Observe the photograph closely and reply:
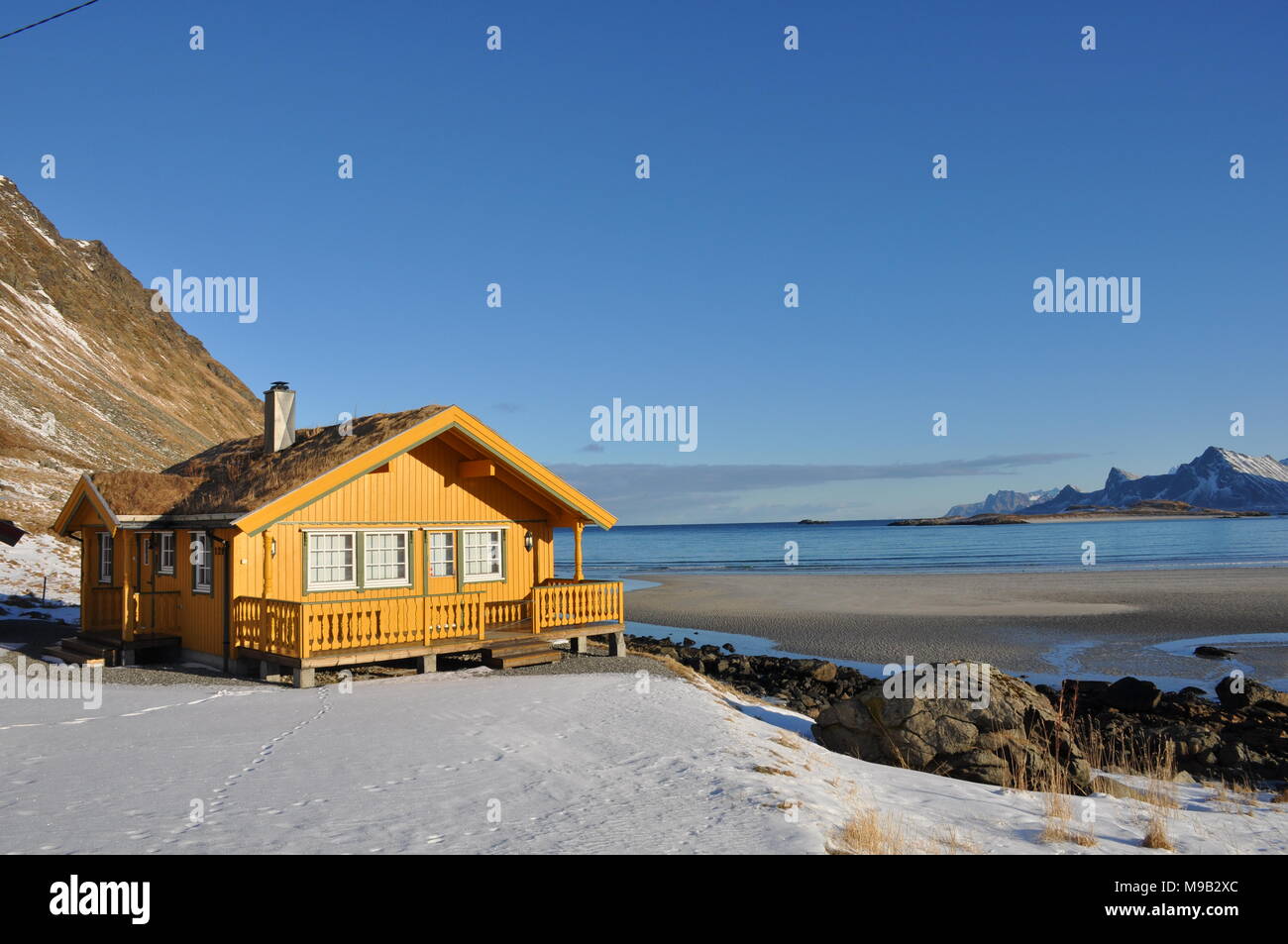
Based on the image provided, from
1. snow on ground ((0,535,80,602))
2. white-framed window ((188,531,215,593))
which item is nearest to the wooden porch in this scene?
white-framed window ((188,531,215,593))

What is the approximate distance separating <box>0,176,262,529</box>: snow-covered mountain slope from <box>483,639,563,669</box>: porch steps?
3020 cm

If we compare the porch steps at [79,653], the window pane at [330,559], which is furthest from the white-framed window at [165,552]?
the window pane at [330,559]

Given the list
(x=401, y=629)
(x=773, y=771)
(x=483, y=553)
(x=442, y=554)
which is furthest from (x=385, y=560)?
(x=773, y=771)

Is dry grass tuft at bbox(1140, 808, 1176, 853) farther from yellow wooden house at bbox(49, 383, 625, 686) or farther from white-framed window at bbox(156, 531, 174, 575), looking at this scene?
white-framed window at bbox(156, 531, 174, 575)

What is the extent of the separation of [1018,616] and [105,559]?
33.3 meters

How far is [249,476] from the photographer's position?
19.4 meters

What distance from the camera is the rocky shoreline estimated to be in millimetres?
13039

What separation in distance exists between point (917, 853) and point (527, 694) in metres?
8.74

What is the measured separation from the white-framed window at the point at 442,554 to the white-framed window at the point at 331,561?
1.73 metres

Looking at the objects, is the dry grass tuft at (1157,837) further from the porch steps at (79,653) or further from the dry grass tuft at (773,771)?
the porch steps at (79,653)

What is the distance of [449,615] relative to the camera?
18.0 metres

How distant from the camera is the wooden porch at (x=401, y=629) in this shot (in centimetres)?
1628
